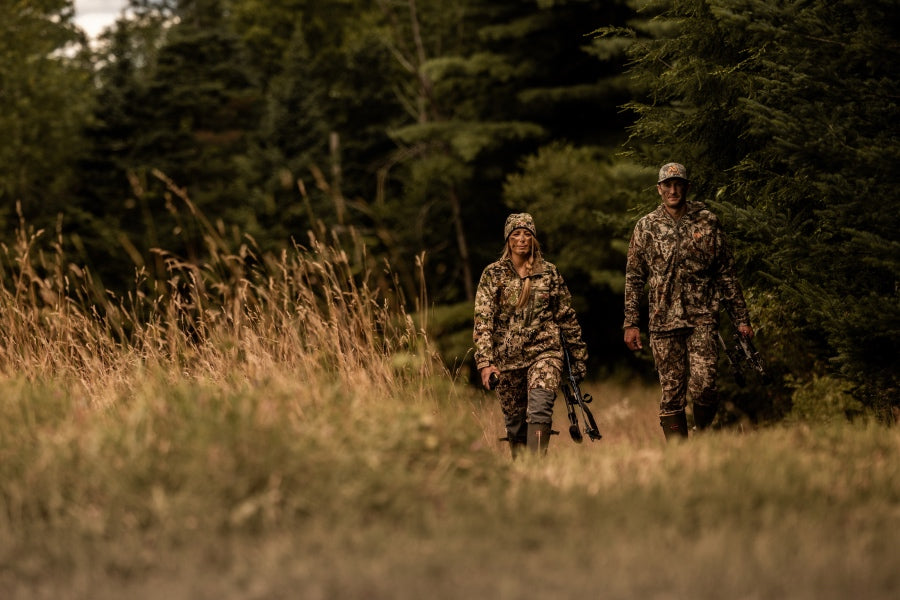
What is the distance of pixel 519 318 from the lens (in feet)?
26.6

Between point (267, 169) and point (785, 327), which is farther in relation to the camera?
point (267, 169)

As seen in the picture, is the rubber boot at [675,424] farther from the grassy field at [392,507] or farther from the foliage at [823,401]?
the foliage at [823,401]

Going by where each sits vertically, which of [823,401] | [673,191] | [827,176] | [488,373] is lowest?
[823,401]

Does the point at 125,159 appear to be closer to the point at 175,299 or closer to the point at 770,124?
the point at 175,299

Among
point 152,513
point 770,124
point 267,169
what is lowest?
point 267,169

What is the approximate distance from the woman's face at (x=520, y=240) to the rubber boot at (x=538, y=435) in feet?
3.91

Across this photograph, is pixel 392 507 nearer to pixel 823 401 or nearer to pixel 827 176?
pixel 827 176

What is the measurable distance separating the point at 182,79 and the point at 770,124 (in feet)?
104

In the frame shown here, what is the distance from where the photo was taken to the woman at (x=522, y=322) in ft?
26.3

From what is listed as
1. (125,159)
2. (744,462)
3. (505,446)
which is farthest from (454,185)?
(744,462)

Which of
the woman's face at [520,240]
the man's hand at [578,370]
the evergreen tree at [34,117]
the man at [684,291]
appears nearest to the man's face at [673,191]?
the man at [684,291]

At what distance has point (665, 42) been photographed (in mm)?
10562

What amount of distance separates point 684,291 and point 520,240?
1219mm

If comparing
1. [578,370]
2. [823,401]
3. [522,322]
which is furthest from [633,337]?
[823,401]
